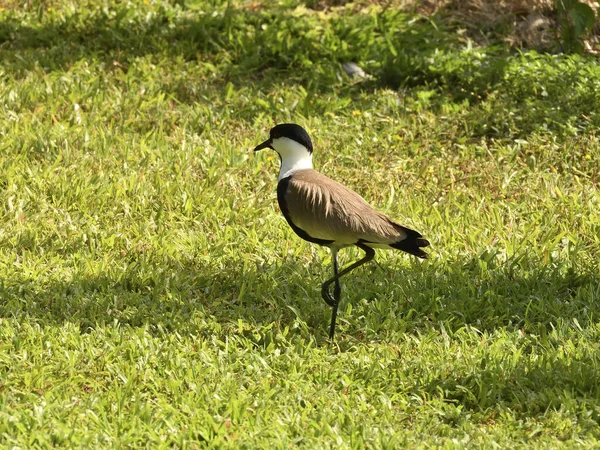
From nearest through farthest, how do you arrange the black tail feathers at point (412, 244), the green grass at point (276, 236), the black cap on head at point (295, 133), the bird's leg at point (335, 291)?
1. the green grass at point (276, 236)
2. the black tail feathers at point (412, 244)
3. the bird's leg at point (335, 291)
4. the black cap on head at point (295, 133)

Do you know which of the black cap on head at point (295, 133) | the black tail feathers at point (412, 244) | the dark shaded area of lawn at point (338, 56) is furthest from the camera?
the dark shaded area of lawn at point (338, 56)

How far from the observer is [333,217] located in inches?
215

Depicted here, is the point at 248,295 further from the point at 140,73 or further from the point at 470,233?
the point at 140,73

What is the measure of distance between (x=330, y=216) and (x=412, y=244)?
1.51ft

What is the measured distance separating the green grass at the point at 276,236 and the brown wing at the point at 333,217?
59 cm

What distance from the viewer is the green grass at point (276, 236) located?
4891 millimetres

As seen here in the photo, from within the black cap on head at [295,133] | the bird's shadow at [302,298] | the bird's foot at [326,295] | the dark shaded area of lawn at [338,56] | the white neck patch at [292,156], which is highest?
the black cap on head at [295,133]

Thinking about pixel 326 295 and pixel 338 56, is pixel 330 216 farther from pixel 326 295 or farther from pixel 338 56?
pixel 338 56

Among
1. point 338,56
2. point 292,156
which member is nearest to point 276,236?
point 292,156

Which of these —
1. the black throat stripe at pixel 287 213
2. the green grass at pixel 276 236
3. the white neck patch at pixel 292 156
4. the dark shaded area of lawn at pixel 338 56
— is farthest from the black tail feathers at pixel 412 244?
the dark shaded area of lawn at pixel 338 56

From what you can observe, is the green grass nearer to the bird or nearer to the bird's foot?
the bird's foot

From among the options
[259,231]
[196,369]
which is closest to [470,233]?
[259,231]

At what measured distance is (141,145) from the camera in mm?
7918

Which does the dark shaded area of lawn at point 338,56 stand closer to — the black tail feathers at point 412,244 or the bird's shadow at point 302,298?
the bird's shadow at point 302,298
